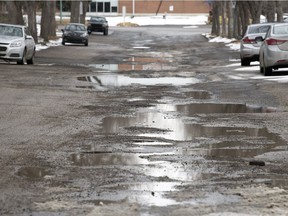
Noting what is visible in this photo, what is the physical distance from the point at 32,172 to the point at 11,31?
2033 centimetres

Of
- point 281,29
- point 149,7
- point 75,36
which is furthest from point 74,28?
point 149,7

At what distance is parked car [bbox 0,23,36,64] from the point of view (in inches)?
1034

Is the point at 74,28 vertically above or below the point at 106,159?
below

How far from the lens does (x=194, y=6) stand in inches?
4870

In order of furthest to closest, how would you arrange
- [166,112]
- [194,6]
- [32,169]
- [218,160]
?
[194,6] < [166,112] < [218,160] < [32,169]

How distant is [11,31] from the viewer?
27.5 meters

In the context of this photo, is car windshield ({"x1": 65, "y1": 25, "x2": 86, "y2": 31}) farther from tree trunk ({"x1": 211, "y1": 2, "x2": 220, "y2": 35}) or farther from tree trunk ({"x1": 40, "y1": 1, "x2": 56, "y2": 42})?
tree trunk ({"x1": 211, "y1": 2, "x2": 220, "y2": 35})

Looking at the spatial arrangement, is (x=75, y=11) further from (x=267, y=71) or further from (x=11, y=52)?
(x=267, y=71)

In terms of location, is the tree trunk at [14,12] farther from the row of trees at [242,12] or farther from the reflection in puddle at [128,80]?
the reflection in puddle at [128,80]

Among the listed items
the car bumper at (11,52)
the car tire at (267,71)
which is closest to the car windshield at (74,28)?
the car bumper at (11,52)

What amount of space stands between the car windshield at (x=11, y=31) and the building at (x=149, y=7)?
95.5 metres

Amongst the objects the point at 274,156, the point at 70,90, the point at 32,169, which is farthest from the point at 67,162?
the point at 70,90

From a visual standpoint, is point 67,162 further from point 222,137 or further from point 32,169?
point 222,137

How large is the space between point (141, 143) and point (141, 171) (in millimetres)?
1964
